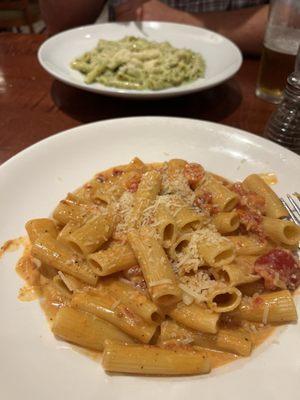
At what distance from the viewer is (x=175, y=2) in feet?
13.4

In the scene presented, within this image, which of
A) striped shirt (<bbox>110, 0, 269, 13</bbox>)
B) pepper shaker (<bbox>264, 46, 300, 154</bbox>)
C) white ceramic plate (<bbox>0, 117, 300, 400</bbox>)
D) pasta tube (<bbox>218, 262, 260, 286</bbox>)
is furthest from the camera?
striped shirt (<bbox>110, 0, 269, 13</bbox>)

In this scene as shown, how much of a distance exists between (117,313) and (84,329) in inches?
5.2

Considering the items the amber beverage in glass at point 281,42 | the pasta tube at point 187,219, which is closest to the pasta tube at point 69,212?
the pasta tube at point 187,219

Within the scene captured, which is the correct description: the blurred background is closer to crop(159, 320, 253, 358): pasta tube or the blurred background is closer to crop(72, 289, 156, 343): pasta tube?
crop(72, 289, 156, 343): pasta tube

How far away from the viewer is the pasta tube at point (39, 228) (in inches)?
65.7

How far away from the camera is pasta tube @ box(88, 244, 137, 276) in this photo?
1564 millimetres

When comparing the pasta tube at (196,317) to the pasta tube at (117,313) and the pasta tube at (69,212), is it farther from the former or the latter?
the pasta tube at (69,212)

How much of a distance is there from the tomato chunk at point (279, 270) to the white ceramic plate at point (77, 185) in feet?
0.59

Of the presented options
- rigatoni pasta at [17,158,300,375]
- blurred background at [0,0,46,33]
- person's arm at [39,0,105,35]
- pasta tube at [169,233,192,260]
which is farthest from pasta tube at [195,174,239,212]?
blurred background at [0,0,46,33]

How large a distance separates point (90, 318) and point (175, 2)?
354 centimetres

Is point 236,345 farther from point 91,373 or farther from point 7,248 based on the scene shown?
point 7,248

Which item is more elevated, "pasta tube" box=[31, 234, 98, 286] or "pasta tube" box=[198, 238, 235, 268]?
"pasta tube" box=[198, 238, 235, 268]

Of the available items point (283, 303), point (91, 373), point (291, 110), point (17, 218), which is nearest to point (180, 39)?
point (291, 110)

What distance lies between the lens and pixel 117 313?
148cm
